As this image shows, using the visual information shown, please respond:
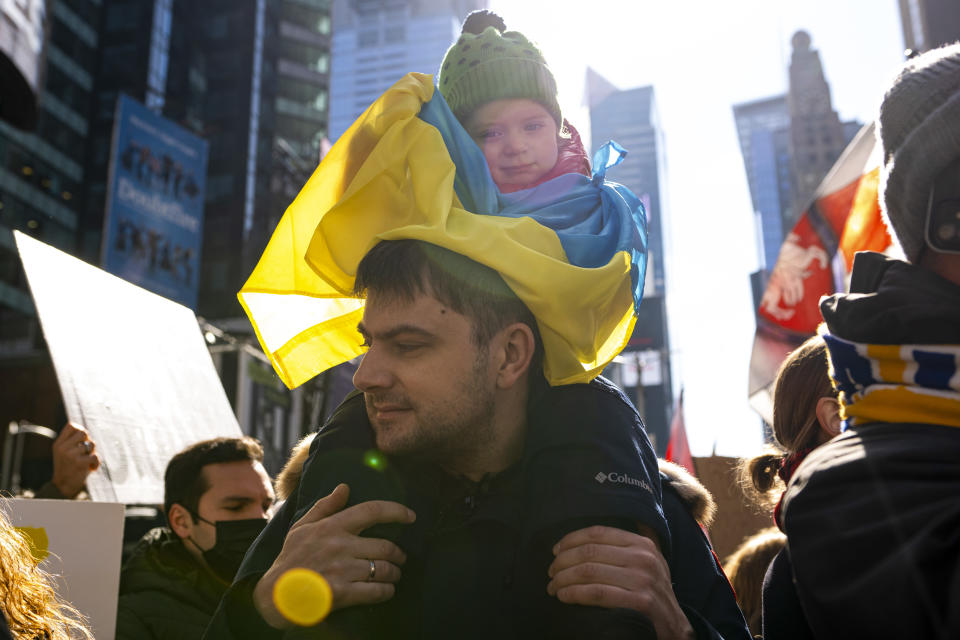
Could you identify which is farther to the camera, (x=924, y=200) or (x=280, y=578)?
(x=280, y=578)

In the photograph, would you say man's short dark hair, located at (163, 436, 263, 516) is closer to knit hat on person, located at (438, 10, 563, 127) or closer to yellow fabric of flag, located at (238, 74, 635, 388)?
yellow fabric of flag, located at (238, 74, 635, 388)

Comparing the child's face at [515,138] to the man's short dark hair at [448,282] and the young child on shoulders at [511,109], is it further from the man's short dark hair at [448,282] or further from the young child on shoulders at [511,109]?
the man's short dark hair at [448,282]

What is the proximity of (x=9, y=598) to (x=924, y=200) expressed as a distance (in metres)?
1.94

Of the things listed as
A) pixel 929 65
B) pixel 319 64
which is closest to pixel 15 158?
pixel 319 64

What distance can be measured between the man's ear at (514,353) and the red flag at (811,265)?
168 inches

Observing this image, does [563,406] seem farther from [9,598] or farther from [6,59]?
[6,59]

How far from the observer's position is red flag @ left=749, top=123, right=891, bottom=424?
6078 millimetres

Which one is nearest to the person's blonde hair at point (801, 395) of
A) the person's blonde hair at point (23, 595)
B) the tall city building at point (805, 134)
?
the person's blonde hair at point (23, 595)

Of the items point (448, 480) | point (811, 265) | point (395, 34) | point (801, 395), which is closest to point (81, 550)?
point (448, 480)

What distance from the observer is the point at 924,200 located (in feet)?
4.48

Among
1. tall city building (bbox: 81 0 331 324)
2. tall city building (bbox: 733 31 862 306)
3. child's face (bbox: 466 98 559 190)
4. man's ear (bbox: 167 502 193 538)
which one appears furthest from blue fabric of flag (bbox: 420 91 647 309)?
tall city building (bbox: 733 31 862 306)

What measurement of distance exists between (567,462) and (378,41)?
173 meters

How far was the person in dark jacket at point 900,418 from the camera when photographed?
1137mm

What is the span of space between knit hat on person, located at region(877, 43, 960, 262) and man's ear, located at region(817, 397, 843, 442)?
4.16 feet
